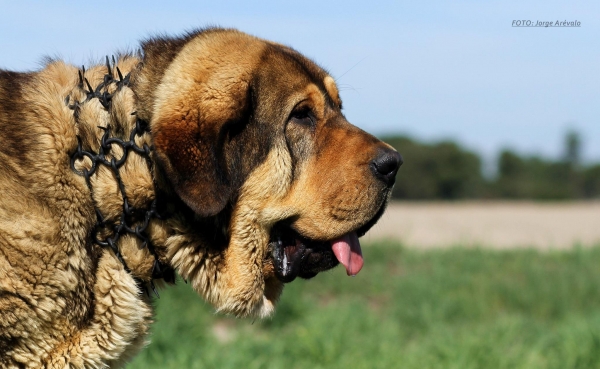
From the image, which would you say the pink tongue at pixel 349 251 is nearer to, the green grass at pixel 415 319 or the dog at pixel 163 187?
the dog at pixel 163 187

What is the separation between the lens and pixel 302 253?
3400 mm

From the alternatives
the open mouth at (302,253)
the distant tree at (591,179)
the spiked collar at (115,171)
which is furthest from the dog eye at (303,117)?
the distant tree at (591,179)

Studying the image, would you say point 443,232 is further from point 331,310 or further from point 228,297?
point 228,297

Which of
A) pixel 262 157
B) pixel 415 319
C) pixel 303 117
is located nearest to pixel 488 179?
pixel 415 319

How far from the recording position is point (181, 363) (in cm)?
533

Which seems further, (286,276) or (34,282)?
(286,276)

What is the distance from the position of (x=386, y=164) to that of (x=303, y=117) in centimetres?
45

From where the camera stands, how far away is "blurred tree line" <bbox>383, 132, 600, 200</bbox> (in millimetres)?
32438

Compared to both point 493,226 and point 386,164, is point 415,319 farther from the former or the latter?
point 493,226

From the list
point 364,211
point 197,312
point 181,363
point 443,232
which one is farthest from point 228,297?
point 443,232

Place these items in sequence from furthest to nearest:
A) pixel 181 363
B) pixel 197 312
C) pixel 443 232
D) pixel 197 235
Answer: pixel 443 232 < pixel 197 312 < pixel 181 363 < pixel 197 235

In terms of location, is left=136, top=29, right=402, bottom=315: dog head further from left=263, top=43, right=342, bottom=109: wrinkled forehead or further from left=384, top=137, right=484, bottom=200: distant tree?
left=384, top=137, right=484, bottom=200: distant tree

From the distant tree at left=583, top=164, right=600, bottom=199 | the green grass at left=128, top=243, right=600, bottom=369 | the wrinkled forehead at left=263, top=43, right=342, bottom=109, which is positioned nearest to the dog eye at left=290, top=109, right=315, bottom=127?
the wrinkled forehead at left=263, top=43, right=342, bottom=109

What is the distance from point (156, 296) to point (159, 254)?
27 cm
